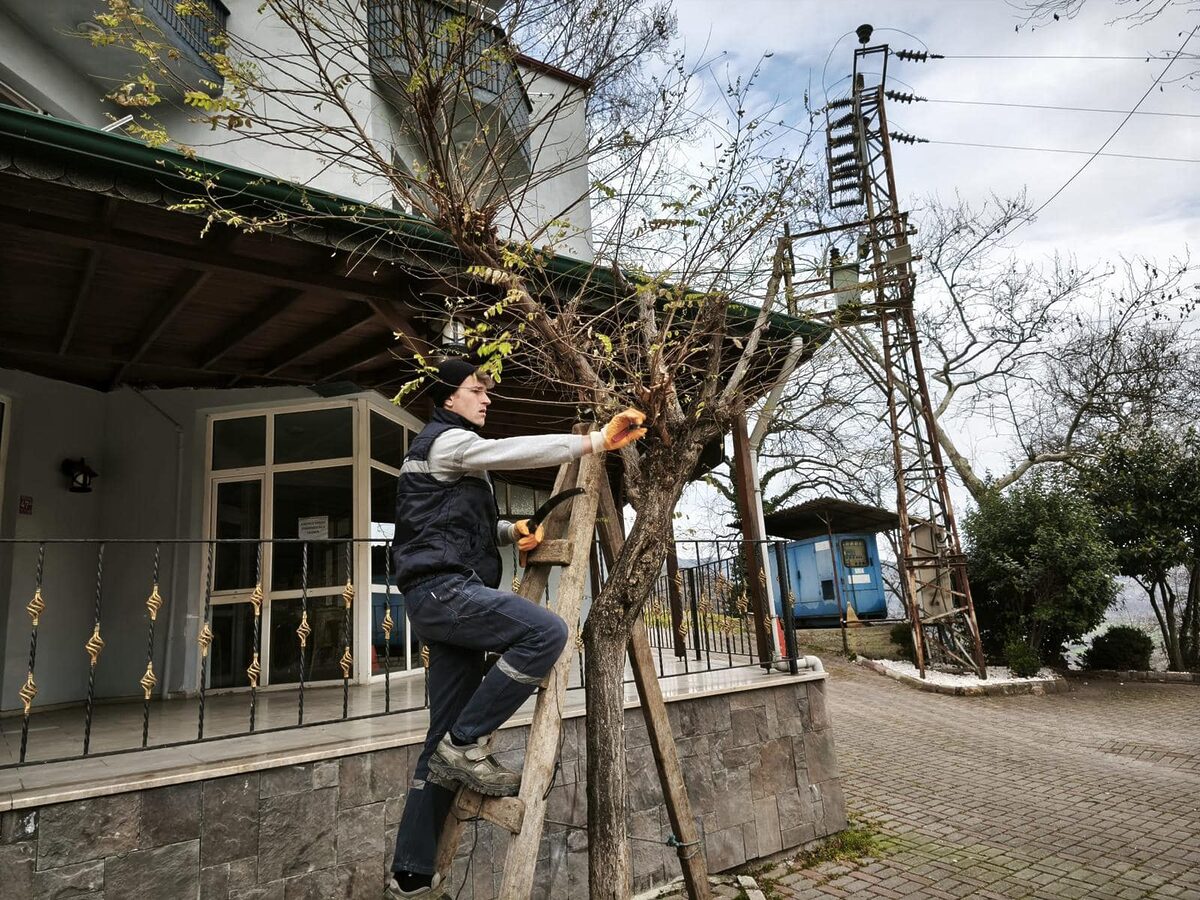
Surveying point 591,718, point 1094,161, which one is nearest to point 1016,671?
point 1094,161

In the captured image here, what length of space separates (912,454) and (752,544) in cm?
844

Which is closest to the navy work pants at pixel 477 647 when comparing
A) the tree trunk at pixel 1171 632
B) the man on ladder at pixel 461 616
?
the man on ladder at pixel 461 616

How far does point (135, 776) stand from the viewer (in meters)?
2.90

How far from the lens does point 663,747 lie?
309 centimetres

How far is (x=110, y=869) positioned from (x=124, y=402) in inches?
211

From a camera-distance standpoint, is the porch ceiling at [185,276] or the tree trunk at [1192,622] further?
the tree trunk at [1192,622]

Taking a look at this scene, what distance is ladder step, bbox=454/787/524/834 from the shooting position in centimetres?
220

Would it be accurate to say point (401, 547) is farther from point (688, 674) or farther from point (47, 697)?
point (47, 697)

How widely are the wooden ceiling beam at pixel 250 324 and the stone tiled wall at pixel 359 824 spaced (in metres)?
3.07

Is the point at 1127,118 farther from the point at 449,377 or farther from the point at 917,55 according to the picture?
the point at 449,377

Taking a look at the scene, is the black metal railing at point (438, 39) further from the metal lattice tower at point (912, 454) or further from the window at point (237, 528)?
the metal lattice tower at point (912, 454)

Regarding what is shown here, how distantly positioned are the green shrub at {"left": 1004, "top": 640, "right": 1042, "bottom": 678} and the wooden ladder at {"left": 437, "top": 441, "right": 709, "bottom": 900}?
10.9 m

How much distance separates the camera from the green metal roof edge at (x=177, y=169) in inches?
132

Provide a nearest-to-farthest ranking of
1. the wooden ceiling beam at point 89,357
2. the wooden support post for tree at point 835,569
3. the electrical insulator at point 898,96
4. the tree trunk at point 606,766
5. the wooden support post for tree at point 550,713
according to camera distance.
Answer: the wooden support post for tree at point 550,713
the tree trunk at point 606,766
the wooden ceiling beam at point 89,357
the electrical insulator at point 898,96
the wooden support post for tree at point 835,569
